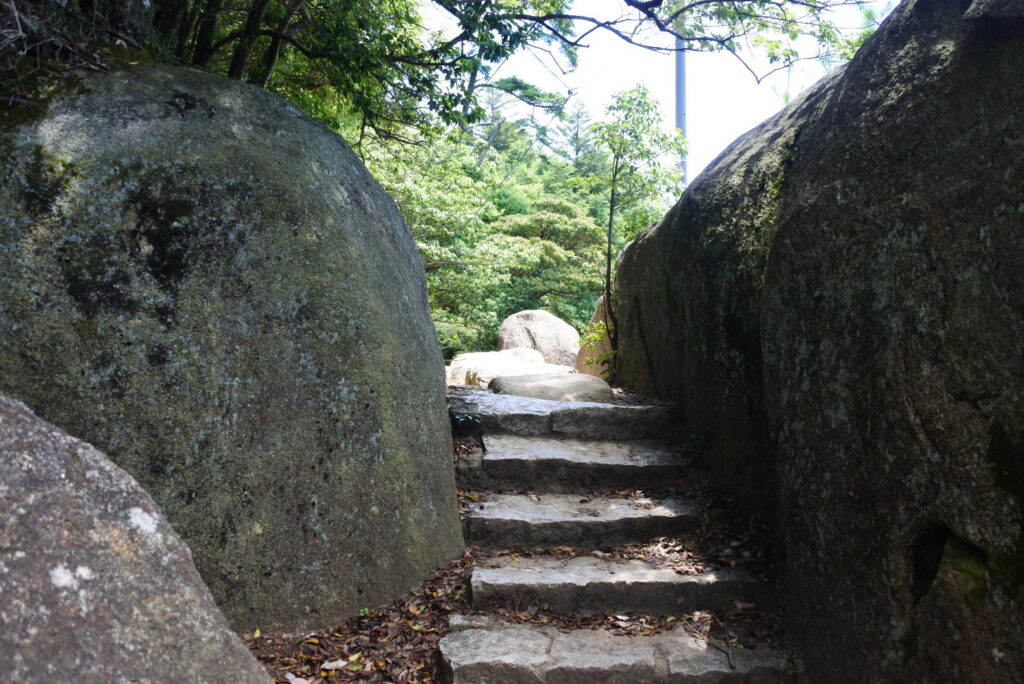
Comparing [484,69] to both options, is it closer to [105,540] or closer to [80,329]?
[80,329]

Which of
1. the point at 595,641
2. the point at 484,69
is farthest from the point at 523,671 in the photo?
the point at 484,69

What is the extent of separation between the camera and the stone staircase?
10.7ft

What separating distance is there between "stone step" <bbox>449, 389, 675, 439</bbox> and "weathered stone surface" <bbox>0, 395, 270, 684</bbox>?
3349 mm

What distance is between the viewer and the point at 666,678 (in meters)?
3.21

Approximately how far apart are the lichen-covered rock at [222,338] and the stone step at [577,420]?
1.32m

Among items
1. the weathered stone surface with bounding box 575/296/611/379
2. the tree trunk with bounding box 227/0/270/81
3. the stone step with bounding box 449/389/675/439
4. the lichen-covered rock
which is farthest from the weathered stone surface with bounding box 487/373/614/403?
the tree trunk with bounding box 227/0/270/81

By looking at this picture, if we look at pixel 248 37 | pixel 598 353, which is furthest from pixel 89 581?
pixel 598 353

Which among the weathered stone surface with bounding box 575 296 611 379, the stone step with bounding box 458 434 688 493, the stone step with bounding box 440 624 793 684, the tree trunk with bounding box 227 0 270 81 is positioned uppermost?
the tree trunk with bounding box 227 0 270 81

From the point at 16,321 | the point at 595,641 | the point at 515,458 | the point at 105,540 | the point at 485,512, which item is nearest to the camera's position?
the point at 105,540

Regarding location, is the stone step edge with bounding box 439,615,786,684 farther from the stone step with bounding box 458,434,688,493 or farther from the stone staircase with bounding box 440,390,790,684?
the stone step with bounding box 458,434,688,493

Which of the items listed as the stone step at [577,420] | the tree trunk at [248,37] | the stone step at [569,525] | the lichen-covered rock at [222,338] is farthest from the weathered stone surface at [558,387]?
the tree trunk at [248,37]

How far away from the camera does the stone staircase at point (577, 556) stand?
3.25m

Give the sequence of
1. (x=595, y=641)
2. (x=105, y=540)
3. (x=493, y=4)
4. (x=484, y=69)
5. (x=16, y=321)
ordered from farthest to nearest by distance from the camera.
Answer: (x=484, y=69) < (x=493, y=4) < (x=595, y=641) < (x=16, y=321) < (x=105, y=540)

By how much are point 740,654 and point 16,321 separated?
3.56m
